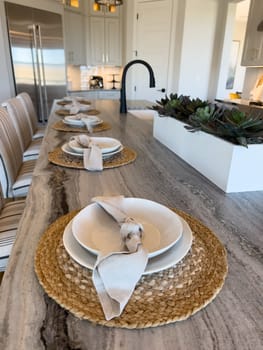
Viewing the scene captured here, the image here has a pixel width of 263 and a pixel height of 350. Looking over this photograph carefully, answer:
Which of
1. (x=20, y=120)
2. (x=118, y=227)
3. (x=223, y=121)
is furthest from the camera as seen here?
(x=20, y=120)

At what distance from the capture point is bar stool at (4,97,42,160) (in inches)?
85.8

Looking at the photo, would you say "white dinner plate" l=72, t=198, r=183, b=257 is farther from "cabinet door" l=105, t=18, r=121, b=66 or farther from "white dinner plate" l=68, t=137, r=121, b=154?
"cabinet door" l=105, t=18, r=121, b=66

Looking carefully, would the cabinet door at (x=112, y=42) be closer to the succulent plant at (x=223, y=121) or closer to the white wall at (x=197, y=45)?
the white wall at (x=197, y=45)

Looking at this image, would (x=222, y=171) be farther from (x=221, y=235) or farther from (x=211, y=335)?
(x=211, y=335)

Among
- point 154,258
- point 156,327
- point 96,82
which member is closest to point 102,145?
point 154,258

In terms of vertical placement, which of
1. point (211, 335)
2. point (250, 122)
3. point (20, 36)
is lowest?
point (211, 335)

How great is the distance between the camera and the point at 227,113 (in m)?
0.98

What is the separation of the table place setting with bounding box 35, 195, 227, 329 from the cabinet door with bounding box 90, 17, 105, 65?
18.1 feet

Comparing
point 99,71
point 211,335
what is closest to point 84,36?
point 99,71

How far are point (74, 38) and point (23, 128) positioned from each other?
11.7 ft

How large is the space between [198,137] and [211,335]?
2.64ft

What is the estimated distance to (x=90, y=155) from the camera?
1.12 m

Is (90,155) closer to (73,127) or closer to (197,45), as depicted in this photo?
(73,127)

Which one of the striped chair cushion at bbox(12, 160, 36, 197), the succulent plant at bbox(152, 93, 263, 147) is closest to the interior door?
the striped chair cushion at bbox(12, 160, 36, 197)
